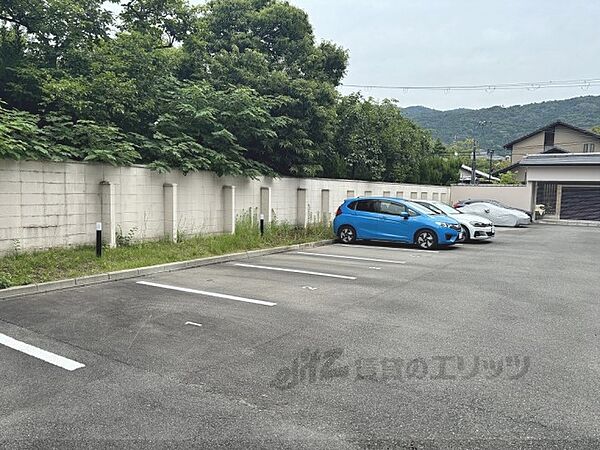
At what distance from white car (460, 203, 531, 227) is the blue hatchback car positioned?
9907 millimetres

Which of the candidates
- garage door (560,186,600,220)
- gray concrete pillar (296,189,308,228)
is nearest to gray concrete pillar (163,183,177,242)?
gray concrete pillar (296,189,308,228)

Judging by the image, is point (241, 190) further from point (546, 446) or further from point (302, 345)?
point (546, 446)

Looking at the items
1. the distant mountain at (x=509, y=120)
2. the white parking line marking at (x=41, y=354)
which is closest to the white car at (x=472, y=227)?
the white parking line marking at (x=41, y=354)

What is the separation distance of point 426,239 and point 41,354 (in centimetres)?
1115

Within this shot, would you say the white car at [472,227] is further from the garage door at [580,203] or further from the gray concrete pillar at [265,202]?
the garage door at [580,203]

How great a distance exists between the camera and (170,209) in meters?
12.0

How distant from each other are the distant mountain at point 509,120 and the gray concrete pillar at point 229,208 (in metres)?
55.4

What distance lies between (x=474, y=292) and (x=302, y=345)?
401cm

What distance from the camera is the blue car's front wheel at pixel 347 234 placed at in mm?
15258

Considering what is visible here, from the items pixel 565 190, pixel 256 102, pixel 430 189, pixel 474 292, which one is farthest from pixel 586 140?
pixel 474 292

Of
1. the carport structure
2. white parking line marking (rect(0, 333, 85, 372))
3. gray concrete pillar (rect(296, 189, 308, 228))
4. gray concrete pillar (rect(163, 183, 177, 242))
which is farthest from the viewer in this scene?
the carport structure

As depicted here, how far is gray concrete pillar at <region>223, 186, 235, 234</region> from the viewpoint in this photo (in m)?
13.8

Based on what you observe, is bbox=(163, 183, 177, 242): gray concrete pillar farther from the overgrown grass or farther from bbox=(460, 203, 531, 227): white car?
bbox=(460, 203, 531, 227): white car

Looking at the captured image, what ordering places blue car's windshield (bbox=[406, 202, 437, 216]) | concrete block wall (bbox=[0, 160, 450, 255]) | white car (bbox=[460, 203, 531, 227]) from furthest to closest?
1. white car (bbox=[460, 203, 531, 227])
2. blue car's windshield (bbox=[406, 202, 437, 216])
3. concrete block wall (bbox=[0, 160, 450, 255])
